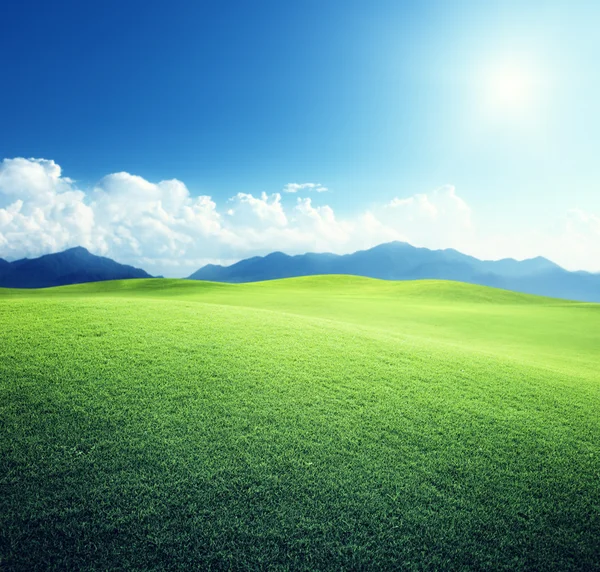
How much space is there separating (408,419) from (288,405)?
2558 millimetres

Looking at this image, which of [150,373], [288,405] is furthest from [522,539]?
[150,373]

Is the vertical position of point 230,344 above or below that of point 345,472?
above

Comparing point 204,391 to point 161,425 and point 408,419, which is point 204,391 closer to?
point 161,425

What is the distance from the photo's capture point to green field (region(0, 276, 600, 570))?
4.16 m

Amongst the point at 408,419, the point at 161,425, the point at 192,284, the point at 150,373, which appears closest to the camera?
the point at 161,425

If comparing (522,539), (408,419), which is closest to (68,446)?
(408,419)

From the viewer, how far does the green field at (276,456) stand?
416 cm

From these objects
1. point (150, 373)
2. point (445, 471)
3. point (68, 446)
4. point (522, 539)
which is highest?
point (150, 373)

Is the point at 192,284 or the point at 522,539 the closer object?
the point at 522,539

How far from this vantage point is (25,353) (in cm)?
802

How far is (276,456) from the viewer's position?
5.48m

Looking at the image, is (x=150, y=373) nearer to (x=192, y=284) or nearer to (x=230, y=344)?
(x=230, y=344)

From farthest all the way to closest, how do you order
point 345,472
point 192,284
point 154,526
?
point 192,284, point 345,472, point 154,526

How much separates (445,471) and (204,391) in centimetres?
494
